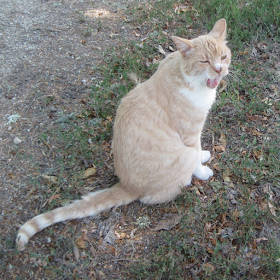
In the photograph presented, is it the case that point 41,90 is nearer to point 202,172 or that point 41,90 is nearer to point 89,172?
point 89,172

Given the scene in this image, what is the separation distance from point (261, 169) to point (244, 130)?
0.63 m

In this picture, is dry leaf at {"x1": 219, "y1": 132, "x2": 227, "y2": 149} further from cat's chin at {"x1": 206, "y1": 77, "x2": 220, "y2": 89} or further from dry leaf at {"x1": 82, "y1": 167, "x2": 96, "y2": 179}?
dry leaf at {"x1": 82, "y1": 167, "x2": 96, "y2": 179}

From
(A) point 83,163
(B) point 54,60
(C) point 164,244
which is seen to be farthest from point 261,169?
(B) point 54,60

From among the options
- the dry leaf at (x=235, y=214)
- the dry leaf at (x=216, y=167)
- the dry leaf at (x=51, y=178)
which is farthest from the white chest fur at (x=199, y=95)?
the dry leaf at (x=51, y=178)

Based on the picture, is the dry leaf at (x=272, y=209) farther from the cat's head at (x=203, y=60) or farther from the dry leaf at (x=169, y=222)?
the cat's head at (x=203, y=60)

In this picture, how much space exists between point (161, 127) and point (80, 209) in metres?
1.12

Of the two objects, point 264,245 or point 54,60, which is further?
point 54,60

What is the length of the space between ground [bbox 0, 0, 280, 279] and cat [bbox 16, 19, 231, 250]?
0.21 meters

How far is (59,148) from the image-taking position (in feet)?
11.3

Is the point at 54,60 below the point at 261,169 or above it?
above

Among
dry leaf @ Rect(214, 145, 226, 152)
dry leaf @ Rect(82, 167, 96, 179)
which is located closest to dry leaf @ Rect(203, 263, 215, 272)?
dry leaf @ Rect(214, 145, 226, 152)

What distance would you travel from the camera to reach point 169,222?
288cm

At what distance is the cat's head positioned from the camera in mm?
2596

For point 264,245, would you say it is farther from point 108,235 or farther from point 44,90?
point 44,90
